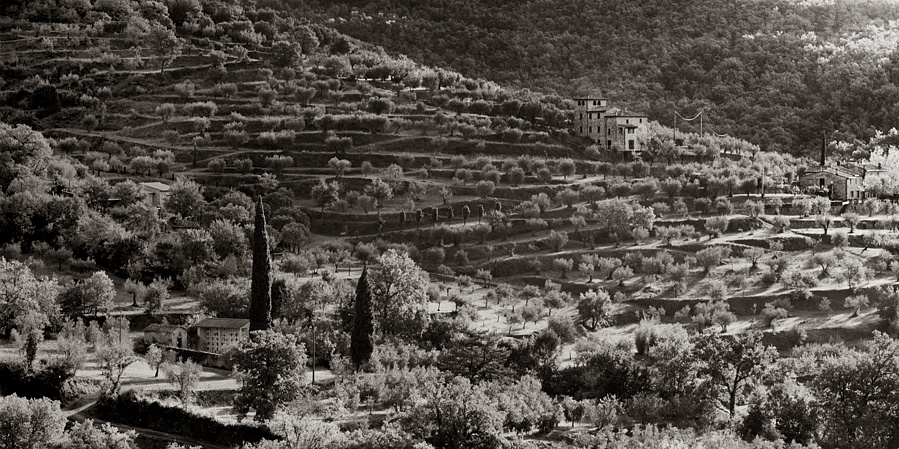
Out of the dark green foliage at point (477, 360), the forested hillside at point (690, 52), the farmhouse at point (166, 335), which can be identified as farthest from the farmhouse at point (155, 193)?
the forested hillside at point (690, 52)

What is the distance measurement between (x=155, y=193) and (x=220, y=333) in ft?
89.9

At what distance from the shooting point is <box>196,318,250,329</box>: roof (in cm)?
6109

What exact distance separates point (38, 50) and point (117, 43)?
7.85 meters

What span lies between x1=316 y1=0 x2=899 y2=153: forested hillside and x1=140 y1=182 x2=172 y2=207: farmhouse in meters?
54.0

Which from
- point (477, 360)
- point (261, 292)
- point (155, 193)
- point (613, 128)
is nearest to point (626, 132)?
point (613, 128)

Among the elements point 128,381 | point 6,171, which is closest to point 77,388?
point 128,381

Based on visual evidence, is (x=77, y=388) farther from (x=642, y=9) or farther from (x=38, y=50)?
(x=642, y=9)

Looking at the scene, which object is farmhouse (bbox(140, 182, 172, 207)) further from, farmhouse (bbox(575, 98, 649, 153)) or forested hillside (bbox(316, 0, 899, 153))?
forested hillside (bbox(316, 0, 899, 153))

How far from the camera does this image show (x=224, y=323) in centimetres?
6156

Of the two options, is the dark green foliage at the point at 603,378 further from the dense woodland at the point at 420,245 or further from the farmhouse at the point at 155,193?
the farmhouse at the point at 155,193

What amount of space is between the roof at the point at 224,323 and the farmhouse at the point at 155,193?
79.5ft

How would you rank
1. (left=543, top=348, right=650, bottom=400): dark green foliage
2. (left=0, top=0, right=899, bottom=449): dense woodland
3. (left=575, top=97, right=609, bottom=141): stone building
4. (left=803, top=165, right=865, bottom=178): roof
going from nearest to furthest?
(left=0, top=0, right=899, bottom=449): dense woodland → (left=543, top=348, right=650, bottom=400): dark green foliage → (left=803, top=165, right=865, bottom=178): roof → (left=575, top=97, right=609, bottom=141): stone building

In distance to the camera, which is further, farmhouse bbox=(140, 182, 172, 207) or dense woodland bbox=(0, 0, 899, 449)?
farmhouse bbox=(140, 182, 172, 207)

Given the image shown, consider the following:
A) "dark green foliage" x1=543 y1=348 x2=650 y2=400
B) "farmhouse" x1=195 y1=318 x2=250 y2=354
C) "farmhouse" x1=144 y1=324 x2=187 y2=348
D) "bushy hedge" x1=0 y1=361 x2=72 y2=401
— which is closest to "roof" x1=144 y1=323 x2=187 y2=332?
"farmhouse" x1=144 y1=324 x2=187 y2=348
